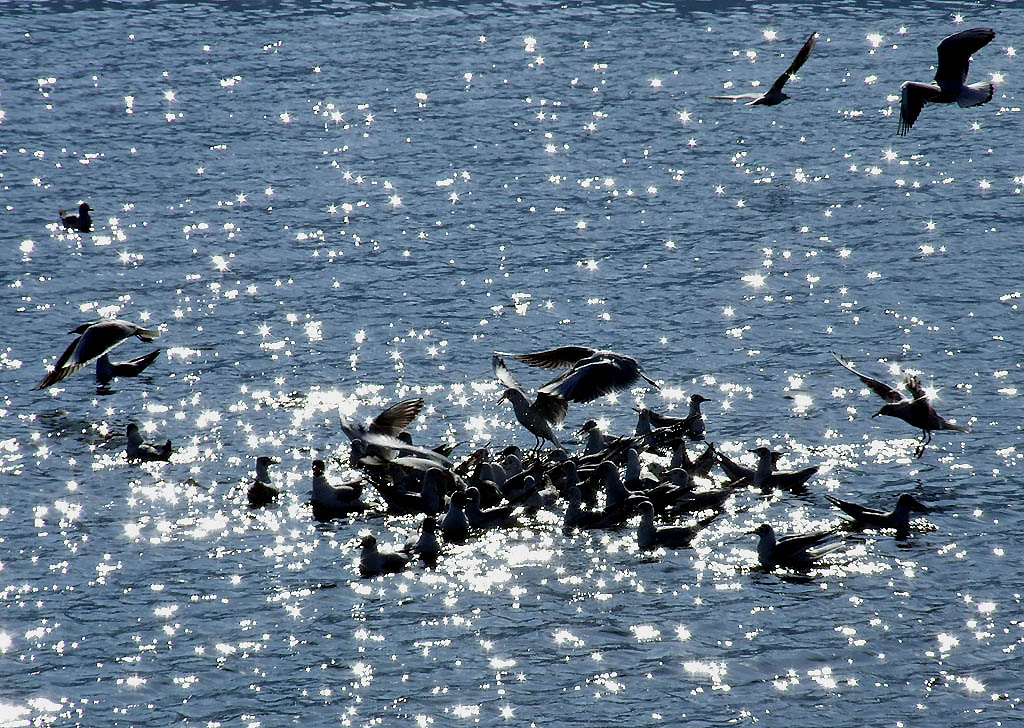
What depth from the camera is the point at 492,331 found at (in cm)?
3788

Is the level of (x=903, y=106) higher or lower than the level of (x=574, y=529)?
higher

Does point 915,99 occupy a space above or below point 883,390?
above

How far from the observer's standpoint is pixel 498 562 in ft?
82.4

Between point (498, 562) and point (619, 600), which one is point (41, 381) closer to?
point (498, 562)

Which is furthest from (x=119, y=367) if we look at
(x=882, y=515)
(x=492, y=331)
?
(x=882, y=515)

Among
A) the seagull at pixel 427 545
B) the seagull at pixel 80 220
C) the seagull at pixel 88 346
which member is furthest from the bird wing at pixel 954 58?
the seagull at pixel 80 220

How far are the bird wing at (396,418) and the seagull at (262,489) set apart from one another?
247 centimetres

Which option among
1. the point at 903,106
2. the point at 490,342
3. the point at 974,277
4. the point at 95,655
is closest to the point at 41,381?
the point at 490,342

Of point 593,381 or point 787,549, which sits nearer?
point 787,549

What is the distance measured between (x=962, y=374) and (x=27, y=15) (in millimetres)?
58645

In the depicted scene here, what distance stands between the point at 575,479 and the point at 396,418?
4.96m

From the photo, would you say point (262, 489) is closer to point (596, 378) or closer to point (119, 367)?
point (596, 378)

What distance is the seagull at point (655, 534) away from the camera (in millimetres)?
25391

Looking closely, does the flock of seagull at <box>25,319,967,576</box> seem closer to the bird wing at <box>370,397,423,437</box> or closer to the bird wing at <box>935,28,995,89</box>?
the bird wing at <box>370,397,423,437</box>
